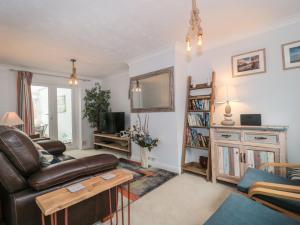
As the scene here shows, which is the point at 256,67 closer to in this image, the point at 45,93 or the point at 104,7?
the point at 104,7

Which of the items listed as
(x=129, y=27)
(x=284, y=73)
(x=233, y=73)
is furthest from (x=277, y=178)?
(x=129, y=27)

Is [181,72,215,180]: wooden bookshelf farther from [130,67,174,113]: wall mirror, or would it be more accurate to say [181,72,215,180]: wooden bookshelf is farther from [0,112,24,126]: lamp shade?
[0,112,24,126]: lamp shade

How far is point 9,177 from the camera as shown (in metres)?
1.23

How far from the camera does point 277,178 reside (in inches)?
67.2

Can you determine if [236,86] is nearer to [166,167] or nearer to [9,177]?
[166,167]

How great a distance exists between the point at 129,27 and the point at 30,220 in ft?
7.76

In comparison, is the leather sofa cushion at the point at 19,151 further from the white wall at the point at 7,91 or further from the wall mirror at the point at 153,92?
the white wall at the point at 7,91

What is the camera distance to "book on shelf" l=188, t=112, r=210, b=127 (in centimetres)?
288

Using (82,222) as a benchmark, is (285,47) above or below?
above

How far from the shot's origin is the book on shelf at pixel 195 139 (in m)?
2.90

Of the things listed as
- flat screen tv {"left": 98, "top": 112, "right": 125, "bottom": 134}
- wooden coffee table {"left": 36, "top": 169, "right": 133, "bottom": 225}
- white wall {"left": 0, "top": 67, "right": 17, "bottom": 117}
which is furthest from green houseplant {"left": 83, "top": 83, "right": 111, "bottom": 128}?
wooden coffee table {"left": 36, "top": 169, "right": 133, "bottom": 225}

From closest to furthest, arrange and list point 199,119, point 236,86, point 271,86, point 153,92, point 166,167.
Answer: point 271,86
point 236,86
point 199,119
point 166,167
point 153,92

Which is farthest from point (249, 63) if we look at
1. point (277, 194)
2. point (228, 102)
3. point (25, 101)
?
point (25, 101)

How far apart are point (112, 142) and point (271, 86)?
4.01 meters
